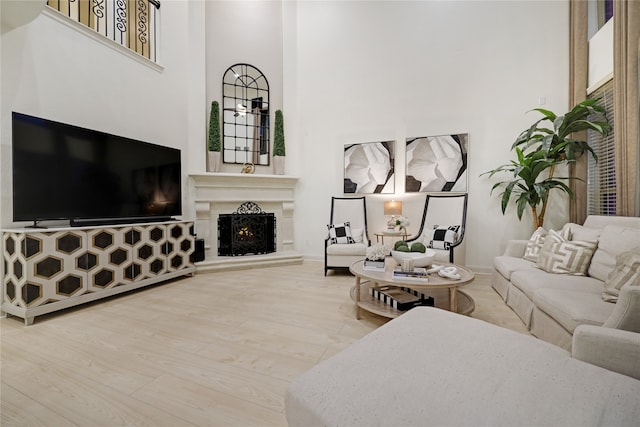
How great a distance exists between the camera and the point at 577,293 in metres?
1.80

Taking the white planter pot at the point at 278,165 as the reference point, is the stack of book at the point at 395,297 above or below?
below

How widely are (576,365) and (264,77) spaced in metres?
5.31

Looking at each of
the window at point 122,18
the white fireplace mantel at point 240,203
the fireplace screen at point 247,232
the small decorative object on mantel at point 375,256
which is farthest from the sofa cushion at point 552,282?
the window at point 122,18

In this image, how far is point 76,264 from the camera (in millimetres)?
2521

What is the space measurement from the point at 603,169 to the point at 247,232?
187 inches

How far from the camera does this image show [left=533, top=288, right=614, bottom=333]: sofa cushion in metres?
1.51

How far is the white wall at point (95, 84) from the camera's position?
2.48m

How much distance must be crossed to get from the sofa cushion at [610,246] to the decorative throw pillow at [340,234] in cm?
256

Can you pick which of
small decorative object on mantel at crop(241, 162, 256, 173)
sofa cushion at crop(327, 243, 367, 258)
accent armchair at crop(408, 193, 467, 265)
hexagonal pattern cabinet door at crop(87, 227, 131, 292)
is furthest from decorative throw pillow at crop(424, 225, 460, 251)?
hexagonal pattern cabinet door at crop(87, 227, 131, 292)

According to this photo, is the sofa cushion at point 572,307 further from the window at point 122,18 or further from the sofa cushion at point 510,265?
the window at point 122,18

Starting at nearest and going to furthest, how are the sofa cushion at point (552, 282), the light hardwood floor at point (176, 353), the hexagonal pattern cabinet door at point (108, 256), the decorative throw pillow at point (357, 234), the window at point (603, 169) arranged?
the light hardwood floor at point (176, 353) → the sofa cushion at point (552, 282) → the hexagonal pattern cabinet door at point (108, 256) → the window at point (603, 169) → the decorative throw pillow at point (357, 234)

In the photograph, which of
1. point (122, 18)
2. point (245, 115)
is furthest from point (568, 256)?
point (122, 18)

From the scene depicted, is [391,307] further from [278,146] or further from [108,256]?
[278,146]

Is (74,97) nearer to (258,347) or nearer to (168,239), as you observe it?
(168,239)
